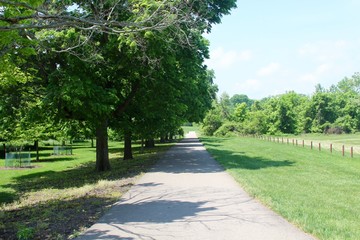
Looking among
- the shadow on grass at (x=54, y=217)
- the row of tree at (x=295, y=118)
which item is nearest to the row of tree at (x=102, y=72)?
the shadow on grass at (x=54, y=217)

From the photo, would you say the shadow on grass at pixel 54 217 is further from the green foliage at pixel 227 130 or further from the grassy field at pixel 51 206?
the green foliage at pixel 227 130

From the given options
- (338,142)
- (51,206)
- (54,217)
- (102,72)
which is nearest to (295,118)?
(338,142)

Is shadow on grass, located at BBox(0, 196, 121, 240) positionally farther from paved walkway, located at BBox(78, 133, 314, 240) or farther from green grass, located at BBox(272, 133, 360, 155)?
green grass, located at BBox(272, 133, 360, 155)

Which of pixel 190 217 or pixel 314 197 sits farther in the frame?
pixel 314 197

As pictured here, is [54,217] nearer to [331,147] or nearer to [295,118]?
[331,147]

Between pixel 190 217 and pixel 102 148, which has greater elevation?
pixel 102 148

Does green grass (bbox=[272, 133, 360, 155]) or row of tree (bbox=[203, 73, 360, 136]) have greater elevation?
row of tree (bbox=[203, 73, 360, 136])

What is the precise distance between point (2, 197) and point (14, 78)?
416 cm

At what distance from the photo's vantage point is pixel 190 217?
25.3 feet

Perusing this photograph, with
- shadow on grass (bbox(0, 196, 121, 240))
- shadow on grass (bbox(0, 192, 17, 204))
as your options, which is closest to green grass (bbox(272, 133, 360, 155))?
shadow on grass (bbox(0, 192, 17, 204))

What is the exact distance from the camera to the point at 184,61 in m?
19.5

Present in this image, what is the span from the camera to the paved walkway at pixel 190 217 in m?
6.49

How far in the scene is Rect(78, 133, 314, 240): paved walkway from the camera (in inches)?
255

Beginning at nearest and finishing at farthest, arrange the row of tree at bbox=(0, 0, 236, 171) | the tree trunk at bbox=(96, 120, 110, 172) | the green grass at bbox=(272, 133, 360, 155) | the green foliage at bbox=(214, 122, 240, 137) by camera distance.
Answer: the row of tree at bbox=(0, 0, 236, 171)
the tree trunk at bbox=(96, 120, 110, 172)
the green grass at bbox=(272, 133, 360, 155)
the green foliage at bbox=(214, 122, 240, 137)
